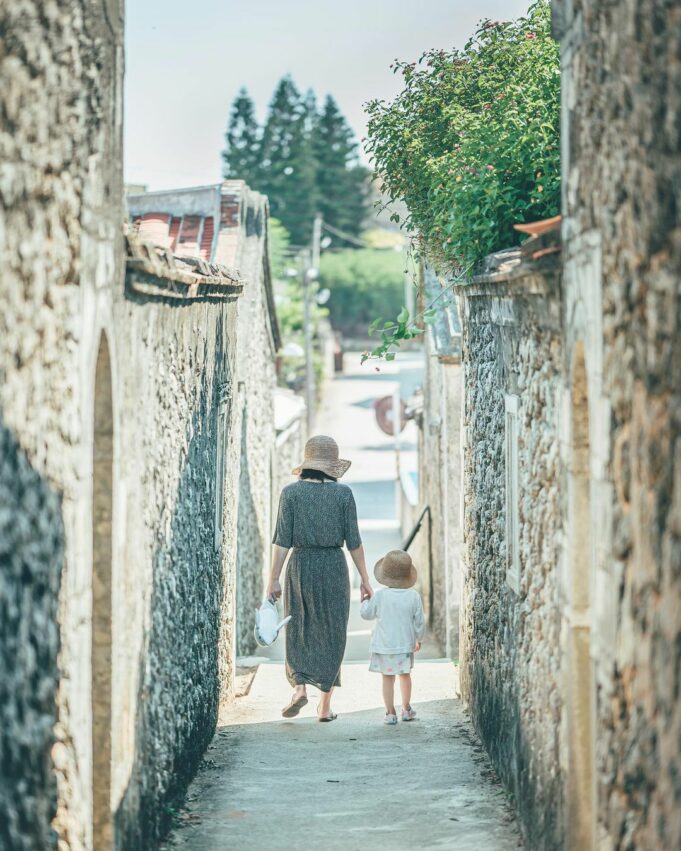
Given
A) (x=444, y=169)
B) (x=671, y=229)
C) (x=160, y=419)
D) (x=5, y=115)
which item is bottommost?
(x=160, y=419)

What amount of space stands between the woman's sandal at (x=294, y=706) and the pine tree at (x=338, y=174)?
4984 cm

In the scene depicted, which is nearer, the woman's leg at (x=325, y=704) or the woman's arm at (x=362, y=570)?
the woman's arm at (x=362, y=570)

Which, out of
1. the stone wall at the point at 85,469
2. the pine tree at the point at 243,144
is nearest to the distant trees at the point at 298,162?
the pine tree at the point at 243,144

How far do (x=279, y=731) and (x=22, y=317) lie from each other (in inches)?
193

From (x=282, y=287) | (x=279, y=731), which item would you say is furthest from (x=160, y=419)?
(x=282, y=287)

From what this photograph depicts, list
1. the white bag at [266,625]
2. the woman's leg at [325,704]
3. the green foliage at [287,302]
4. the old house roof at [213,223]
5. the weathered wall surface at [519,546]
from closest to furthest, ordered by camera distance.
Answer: the weathered wall surface at [519,546]
the white bag at [266,625]
the woman's leg at [325,704]
the old house roof at [213,223]
the green foliage at [287,302]

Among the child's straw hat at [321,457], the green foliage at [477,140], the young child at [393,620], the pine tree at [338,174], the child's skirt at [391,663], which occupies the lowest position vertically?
the child's skirt at [391,663]

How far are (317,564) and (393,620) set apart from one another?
1.97 ft

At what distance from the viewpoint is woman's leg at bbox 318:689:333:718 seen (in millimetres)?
8359

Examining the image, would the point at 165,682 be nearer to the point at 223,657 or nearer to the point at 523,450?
Answer: the point at 523,450

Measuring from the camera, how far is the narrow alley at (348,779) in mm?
5793

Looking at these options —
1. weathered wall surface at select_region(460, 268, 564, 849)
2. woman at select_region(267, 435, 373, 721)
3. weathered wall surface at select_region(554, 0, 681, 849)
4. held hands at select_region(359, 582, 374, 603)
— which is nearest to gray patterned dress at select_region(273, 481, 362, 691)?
woman at select_region(267, 435, 373, 721)

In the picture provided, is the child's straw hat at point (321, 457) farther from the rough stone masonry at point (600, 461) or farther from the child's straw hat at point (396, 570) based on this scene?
the rough stone masonry at point (600, 461)

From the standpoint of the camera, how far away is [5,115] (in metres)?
3.67
